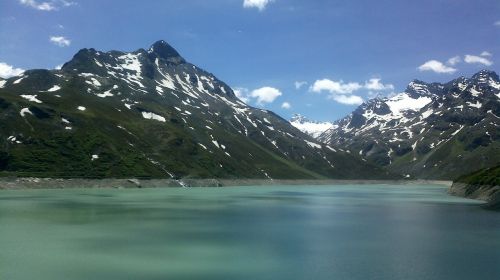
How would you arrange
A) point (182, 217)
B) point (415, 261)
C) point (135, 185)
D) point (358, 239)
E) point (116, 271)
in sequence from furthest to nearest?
point (135, 185) → point (182, 217) → point (358, 239) → point (415, 261) → point (116, 271)

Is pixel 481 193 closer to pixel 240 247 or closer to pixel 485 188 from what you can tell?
pixel 485 188

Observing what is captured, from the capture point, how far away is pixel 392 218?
75062 millimetres

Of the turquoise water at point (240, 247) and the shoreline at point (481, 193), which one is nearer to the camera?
the turquoise water at point (240, 247)

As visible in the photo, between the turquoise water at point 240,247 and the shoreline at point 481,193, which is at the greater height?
the shoreline at point 481,193

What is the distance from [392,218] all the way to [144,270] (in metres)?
50.7

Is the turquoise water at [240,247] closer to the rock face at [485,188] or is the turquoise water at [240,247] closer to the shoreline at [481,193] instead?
the shoreline at [481,193]

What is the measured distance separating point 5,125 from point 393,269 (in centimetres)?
18783

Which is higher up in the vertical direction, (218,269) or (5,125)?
(5,125)

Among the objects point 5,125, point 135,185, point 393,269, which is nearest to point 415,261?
point 393,269

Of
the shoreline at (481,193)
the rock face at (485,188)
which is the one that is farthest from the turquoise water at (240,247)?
the rock face at (485,188)

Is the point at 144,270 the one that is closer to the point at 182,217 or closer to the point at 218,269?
the point at 218,269

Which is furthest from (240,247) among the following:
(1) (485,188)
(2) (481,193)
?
(2) (481,193)

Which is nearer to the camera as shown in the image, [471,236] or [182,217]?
[471,236]

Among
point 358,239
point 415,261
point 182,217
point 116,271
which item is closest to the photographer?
point 116,271
